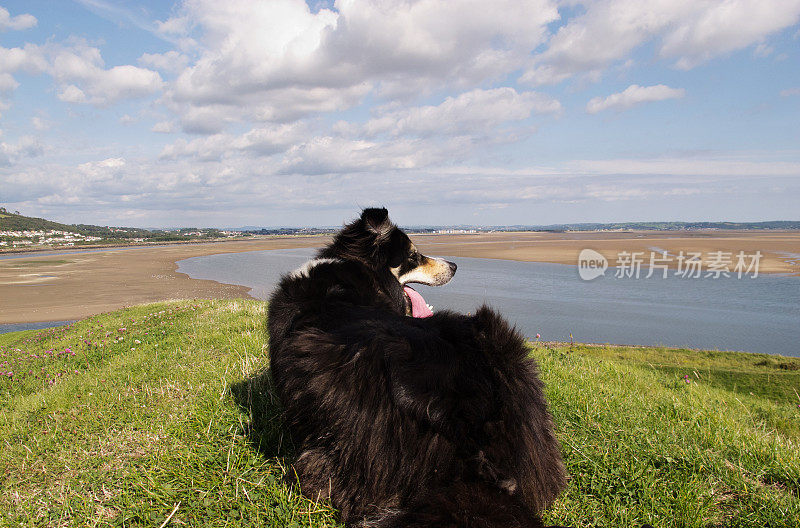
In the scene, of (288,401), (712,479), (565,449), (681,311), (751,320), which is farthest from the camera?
(681,311)

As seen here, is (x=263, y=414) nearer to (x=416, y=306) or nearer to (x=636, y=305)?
(x=416, y=306)

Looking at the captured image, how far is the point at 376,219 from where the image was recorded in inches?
149

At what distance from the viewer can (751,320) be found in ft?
63.6

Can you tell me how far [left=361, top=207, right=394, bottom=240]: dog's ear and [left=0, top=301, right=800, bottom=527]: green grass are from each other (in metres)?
1.66

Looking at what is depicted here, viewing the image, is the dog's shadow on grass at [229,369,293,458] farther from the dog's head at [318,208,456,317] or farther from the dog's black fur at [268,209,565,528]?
the dog's head at [318,208,456,317]

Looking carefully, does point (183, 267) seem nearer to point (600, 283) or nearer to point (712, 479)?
point (600, 283)

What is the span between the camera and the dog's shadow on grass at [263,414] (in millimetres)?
3117

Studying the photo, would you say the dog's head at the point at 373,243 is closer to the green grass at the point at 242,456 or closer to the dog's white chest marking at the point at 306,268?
the dog's white chest marking at the point at 306,268

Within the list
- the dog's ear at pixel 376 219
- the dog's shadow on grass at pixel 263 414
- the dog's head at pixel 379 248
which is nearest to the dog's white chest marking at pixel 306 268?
the dog's head at pixel 379 248

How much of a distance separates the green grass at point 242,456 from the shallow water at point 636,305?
23.5 feet

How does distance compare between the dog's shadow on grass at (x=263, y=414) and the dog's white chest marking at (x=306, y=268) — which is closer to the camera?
the dog's shadow on grass at (x=263, y=414)

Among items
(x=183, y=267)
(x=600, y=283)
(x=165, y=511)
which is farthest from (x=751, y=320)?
(x=183, y=267)

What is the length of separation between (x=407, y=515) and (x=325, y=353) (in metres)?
0.91

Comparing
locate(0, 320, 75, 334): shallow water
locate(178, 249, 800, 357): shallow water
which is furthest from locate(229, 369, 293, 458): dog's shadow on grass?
locate(0, 320, 75, 334): shallow water
